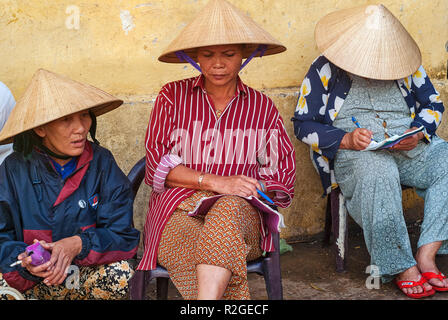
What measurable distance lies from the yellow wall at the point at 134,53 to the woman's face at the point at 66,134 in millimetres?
1022

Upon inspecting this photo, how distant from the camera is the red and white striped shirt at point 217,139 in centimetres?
316

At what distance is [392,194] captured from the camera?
3656 mm

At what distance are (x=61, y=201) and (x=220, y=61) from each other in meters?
1.06

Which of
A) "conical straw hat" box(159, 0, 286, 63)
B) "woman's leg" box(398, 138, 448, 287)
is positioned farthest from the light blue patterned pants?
"conical straw hat" box(159, 0, 286, 63)

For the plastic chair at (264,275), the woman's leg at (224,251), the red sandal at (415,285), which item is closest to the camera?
the woman's leg at (224,251)

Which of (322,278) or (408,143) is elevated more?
(408,143)

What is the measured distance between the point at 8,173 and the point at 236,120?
3.85 feet

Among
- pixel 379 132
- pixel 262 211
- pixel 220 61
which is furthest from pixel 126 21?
pixel 379 132

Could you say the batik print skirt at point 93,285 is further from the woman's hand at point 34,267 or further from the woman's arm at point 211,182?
the woman's arm at point 211,182

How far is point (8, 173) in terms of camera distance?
8.95ft

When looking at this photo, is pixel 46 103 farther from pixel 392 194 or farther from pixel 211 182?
pixel 392 194
